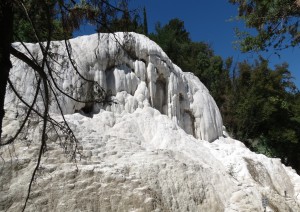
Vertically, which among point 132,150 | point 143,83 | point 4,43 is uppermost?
point 143,83

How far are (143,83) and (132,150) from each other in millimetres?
3561

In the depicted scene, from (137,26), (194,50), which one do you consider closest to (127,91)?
(137,26)

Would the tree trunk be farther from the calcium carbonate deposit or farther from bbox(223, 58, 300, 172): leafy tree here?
bbox(223, 58, 300, 172): leafy tree

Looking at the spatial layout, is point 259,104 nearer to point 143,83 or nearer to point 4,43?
point 143,83

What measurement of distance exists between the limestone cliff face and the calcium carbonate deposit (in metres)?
0.03

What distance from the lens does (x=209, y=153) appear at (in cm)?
1187

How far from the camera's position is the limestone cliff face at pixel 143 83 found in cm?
1100

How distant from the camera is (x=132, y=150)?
9477mm

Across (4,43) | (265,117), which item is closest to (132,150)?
(4,43)

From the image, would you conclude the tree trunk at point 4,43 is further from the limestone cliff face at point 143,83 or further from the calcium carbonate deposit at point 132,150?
the limestone cliff face at point 143,83

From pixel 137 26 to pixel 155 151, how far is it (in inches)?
216

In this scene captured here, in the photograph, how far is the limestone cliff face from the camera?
11.0 meters

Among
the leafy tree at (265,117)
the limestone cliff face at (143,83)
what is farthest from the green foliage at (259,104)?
the limestone cliff face at (143,83)

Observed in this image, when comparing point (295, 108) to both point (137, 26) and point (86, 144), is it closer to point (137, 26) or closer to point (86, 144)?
point (86, 144)
